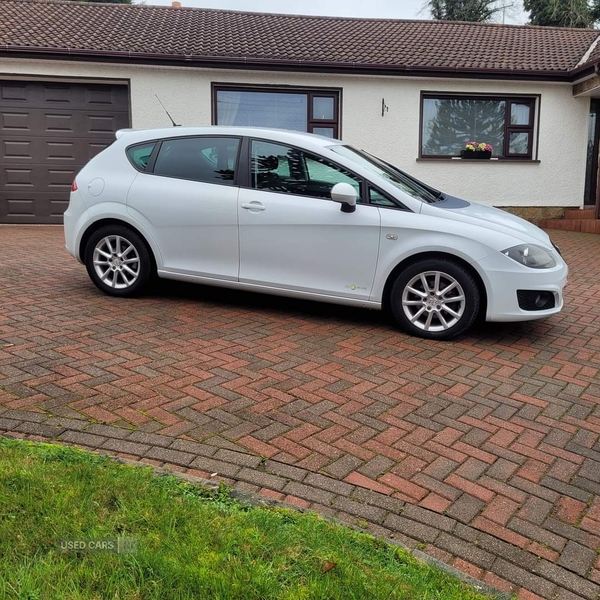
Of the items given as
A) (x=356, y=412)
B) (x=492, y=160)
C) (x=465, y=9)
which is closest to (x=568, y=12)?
(x=465, y=9)

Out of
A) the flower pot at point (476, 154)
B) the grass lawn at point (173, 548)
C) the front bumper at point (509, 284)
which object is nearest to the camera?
the grass lawn at point (173, 548)

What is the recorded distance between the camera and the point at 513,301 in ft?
17.1

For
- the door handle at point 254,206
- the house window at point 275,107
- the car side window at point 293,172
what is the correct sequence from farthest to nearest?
the house window at point 275,107 → the door handle at point 254,206 → the car side window at point 293,172

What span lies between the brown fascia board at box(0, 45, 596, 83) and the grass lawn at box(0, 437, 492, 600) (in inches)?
475

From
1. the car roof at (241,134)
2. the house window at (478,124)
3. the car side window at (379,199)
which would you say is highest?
the house window at (478,124)

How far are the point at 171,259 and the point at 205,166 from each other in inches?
A: 36.8

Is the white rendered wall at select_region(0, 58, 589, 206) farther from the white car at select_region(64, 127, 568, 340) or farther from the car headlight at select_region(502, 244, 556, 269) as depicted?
the car headlight at select_region(502, 244, 556, 269)

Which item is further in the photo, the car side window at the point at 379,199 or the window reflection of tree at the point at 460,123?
the window reflection of tree at the point at 460,123

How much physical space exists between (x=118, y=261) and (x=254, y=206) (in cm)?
156

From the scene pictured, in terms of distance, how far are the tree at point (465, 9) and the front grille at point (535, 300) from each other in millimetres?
32871

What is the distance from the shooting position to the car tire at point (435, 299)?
5.24 metres

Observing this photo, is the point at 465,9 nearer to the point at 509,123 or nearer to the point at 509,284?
the point at 509,123

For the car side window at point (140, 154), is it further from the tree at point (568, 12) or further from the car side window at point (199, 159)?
the tree at point (568, 12)

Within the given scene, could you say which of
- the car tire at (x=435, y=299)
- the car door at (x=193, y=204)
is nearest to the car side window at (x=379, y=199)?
the car tire at (x=435, y=299)
